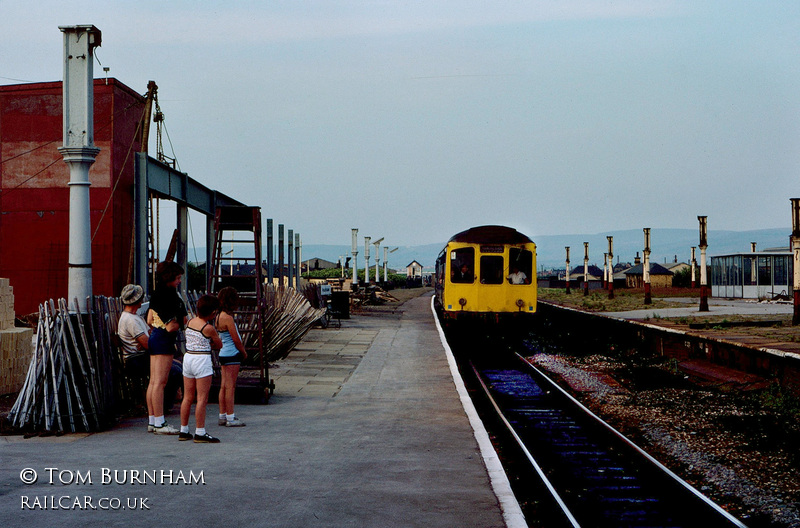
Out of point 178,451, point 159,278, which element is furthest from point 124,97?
point 178,451

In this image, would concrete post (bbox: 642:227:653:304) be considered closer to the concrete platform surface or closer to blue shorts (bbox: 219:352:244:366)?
the concrete platform surface

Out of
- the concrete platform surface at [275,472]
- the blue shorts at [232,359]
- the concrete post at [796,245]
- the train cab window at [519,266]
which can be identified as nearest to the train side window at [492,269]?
the train cab window at [519,266]

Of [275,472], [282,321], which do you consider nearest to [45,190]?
[282,321]

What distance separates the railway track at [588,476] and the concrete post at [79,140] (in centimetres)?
519

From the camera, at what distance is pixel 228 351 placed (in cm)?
852

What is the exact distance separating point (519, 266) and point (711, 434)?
13073mm

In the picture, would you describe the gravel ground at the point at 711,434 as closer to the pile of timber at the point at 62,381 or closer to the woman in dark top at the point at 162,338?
the woman in dark top at the point at 162,338

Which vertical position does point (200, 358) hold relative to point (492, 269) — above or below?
below

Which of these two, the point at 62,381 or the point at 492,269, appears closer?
the point at 62,381

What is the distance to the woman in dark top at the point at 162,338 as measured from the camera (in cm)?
799

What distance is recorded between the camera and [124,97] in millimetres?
20188

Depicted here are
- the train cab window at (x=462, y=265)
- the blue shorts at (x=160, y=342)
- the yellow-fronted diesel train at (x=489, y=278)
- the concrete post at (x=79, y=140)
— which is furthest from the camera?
the train cab window at (x=462, y=265)

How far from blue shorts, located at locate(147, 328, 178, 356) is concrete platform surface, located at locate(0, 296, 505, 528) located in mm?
832

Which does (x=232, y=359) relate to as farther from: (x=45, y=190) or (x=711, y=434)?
(x=45, y=190)
